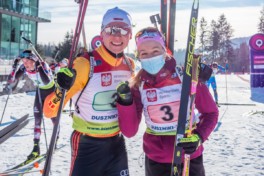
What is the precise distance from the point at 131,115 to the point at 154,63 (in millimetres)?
420

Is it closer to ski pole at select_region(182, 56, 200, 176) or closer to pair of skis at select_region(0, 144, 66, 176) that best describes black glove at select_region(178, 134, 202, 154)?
ski pole at select_region(182, 56, 200, 176)

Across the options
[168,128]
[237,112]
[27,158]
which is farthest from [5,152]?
[237,112]

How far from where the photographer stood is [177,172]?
2.46m

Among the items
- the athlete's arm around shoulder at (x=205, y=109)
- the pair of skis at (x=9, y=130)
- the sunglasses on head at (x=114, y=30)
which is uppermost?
the sunglasses on head at (x=114, y=30)

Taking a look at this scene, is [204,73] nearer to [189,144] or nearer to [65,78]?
[189,144]

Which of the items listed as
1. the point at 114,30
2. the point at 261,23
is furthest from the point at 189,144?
the point at 261,23

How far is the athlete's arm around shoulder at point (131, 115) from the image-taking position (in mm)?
2574

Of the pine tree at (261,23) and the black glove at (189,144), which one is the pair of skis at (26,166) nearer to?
the black glove at (189,144)

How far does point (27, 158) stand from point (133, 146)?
1.99 m

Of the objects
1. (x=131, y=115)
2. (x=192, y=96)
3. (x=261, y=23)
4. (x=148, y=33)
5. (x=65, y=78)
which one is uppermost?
(x=261, y=23)

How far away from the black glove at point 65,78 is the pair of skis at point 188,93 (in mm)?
791

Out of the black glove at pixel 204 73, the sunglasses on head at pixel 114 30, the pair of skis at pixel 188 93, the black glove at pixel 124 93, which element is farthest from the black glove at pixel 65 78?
the black glove at pixel 204 73

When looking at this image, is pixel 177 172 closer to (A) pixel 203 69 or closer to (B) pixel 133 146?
(A) pixel 203 69

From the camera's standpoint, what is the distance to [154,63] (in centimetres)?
259
